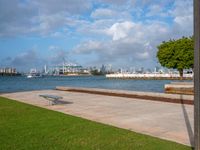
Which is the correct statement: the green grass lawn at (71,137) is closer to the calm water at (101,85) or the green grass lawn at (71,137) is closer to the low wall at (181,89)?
the low wall at (181,89)

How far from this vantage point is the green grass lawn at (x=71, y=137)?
23.0 ft

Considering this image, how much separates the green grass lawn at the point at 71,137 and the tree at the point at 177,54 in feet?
152

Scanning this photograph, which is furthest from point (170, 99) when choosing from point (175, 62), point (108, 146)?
point (175, 62)

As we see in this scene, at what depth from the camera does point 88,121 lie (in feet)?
34.7

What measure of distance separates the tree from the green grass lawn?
1825 inches

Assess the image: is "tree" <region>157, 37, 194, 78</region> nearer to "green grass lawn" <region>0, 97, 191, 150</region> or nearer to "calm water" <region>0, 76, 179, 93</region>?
"calm water" <region>0, 76, 179, 93</region>

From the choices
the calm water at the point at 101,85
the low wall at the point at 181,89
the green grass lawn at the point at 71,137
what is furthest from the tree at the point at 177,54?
the green grass lawn at the point at 71,137

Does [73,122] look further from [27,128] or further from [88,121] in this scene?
[27,128]

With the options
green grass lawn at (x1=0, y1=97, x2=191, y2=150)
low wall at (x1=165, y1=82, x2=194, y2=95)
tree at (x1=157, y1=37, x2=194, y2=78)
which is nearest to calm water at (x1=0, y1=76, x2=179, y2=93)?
tree at (x1=157, y1=37, x2=194, y2=78)

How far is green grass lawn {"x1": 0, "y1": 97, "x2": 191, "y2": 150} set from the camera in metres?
7.02

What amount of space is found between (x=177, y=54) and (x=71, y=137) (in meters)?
49.0

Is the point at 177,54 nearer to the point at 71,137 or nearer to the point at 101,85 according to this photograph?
the point at 101,85

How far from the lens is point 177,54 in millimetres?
54656

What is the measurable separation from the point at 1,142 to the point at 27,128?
1.77 m
